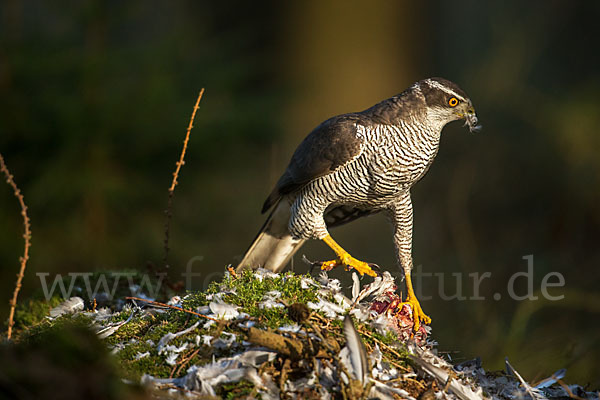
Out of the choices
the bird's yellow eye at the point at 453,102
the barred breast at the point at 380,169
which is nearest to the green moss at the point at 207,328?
the barred breast at the point at 380,169

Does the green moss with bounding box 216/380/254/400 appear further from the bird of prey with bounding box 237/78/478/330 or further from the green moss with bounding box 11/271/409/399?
the bird of prey with bounding box 237/78/478/330

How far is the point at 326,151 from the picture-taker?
3.45m

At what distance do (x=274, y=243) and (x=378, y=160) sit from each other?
114 centimetres

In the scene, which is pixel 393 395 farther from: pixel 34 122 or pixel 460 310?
pixel 34 122

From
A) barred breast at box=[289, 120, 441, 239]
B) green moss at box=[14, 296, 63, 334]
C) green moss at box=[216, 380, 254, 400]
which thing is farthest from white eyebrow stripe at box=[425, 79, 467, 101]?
green moss at box=[14, 296, 63, 334]

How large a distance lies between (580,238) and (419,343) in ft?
15.5

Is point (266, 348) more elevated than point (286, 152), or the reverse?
point (266, 348)

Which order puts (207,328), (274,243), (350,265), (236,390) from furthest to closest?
(274,243)
(350,265)
(207,328)
(236,390)

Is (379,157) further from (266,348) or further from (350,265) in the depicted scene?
(266,348)

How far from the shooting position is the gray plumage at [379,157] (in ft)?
10.7

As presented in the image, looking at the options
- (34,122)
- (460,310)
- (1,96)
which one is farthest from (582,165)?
(1,96)

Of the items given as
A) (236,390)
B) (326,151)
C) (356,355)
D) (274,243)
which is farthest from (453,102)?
(236,390)

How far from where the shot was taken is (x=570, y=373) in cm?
429

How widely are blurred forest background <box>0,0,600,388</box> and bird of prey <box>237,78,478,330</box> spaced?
1829mm
